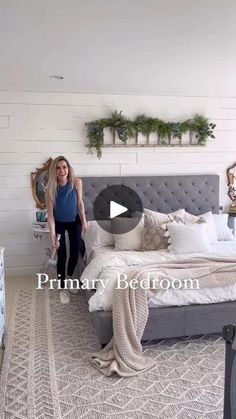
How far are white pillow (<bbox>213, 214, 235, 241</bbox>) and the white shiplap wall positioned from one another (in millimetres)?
873

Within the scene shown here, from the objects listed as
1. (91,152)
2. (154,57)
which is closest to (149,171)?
(91,152)

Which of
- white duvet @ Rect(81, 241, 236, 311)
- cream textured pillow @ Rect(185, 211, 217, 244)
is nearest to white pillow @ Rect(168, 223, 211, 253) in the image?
white duvet @ Rect(81, 241, 236, 311)

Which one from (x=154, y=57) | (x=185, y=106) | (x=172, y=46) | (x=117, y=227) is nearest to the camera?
(x=172, y=46)

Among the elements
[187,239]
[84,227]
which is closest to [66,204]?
[84,227]

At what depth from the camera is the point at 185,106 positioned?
505 cm

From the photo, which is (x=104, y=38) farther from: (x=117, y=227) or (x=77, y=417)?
(x=77, y=417)

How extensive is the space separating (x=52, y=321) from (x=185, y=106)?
10.8ft

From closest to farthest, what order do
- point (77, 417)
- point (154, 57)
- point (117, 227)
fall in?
point (77, 417) → point (154, 57) → point (117, 227)

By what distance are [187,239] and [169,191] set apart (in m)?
1.22

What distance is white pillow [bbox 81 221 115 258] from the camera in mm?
4156

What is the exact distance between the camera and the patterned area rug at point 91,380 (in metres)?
2.31

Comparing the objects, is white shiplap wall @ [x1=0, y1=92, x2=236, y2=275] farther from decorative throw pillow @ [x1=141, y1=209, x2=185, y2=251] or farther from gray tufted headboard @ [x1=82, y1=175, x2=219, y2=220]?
decorative throw pillow @ [x1=141, y1=209, x2=185, y2=251]

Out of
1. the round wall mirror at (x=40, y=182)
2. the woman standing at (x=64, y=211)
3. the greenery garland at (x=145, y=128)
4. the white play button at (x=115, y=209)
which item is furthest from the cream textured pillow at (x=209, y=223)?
the round wall mirror at (x=40, y=182)

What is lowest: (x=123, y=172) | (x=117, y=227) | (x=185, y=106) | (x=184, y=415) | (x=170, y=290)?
(x=184, y=415)
